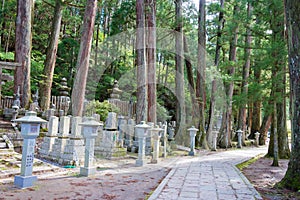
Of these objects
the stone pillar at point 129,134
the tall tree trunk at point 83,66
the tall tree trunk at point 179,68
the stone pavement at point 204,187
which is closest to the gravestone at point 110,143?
the tall tree trunk at point 83,66

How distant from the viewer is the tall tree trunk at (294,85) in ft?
17.9

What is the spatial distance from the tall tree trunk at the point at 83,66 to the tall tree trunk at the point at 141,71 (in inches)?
92.9

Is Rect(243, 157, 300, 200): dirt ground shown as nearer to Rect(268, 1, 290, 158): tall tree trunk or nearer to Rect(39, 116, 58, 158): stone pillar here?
Rect(268, 1, 290, 158): tall tree trunk

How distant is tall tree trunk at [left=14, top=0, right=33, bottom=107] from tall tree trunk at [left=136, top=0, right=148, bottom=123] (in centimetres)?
555

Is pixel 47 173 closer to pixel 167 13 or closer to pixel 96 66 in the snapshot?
pixel 167 13

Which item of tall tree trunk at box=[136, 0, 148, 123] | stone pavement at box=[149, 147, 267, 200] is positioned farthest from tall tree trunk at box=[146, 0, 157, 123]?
stone pavement at box=[149, 147, 267, 200]

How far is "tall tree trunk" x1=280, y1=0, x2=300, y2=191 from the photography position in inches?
214

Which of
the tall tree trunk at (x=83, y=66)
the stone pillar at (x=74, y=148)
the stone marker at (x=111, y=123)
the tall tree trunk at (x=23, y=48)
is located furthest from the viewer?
the tall tree trunk at (x=23, y=48)

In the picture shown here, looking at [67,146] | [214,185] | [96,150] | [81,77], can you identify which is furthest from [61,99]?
[214,185]

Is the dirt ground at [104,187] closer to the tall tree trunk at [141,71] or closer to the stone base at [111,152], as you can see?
the stone base at [111,152]

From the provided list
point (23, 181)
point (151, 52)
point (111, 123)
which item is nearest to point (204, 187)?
point (23, 181)

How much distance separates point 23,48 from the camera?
42.5 ft

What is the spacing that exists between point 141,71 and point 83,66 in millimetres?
2698

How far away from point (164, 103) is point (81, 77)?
14.0m
